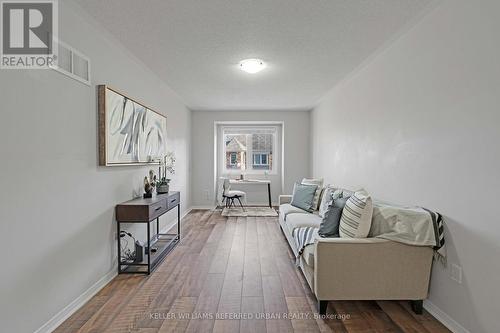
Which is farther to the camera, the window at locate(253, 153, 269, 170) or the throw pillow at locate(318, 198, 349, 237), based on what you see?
the window at locate(253, 153, 269, 170)

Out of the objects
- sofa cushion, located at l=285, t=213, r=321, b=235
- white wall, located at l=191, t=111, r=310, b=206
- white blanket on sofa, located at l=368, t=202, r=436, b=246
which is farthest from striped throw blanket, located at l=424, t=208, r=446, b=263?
white wall, located at l=191, t=111, r=310, b=206

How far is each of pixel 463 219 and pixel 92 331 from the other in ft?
9.14

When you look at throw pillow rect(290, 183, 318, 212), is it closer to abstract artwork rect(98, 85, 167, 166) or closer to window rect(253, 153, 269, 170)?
abstract artwork rect(98, 85, 167, 166)

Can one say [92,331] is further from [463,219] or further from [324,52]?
[324,52]

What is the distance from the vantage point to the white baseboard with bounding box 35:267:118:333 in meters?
1.84

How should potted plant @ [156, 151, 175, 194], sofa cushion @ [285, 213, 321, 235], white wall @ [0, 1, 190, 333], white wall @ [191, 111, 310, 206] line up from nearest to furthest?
white wall @ [0, 1, 190, 333]
sofa cushion @ [285, 213, 321, 235]
potted plant @ [156, 151, 175, 194]
white wall @ [191, 111, 310, 206]

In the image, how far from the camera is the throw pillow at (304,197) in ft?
13.0

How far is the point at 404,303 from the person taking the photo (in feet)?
7.22

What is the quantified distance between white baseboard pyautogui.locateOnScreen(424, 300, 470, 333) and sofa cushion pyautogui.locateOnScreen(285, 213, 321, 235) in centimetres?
125

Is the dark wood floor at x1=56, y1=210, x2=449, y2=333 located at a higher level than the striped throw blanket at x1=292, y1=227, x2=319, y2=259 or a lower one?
lower

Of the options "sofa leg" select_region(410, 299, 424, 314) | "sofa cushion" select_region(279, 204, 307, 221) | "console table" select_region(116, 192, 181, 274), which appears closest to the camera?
"sofa leg" select_region(410, 299, 424, 314)

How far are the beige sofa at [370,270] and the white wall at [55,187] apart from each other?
202cm

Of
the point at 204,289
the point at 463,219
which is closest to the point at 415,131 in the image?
the point at 463,219

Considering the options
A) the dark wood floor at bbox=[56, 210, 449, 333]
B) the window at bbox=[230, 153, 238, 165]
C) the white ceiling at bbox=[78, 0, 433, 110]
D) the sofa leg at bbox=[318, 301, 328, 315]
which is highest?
the white ceiling at bbox=[78, 0, 433, 110]
